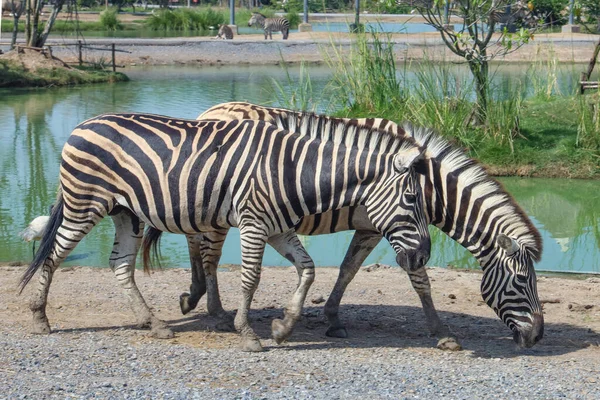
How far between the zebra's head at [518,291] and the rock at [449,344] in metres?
0.41

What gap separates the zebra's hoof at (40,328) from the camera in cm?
693

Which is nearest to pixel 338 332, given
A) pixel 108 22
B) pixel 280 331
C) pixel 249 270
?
pixel 280 331

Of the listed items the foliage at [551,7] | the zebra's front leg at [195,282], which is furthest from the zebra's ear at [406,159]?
the foliage at [551,7]

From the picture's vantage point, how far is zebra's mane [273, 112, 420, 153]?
6656mm

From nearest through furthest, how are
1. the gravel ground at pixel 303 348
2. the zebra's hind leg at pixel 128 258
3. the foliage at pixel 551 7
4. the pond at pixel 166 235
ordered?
the gravel ground at pixel 303 348, the zebra's hind leg at pixel 128 258, the pond at pixel 166 235, the foliage at pixel 551 7

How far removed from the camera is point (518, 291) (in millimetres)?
6500

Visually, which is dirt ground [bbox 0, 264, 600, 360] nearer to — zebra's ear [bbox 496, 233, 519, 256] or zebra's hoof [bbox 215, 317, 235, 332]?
zebra's hoof [bbox 215, 317, 235, 332]

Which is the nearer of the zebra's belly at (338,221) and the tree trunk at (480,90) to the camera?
the zebra's belly at (338,221)

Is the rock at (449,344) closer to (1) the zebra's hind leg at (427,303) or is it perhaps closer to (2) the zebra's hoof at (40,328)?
(1) the zebra's hind leg at (427,303)

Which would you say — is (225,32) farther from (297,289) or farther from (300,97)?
(297,289)

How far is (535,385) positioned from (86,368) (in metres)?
2.89

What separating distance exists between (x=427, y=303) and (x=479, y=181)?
1038 millimetres

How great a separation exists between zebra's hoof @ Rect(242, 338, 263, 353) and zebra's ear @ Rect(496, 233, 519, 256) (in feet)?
6.16

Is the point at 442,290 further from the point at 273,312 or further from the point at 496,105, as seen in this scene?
the point at 496,105
